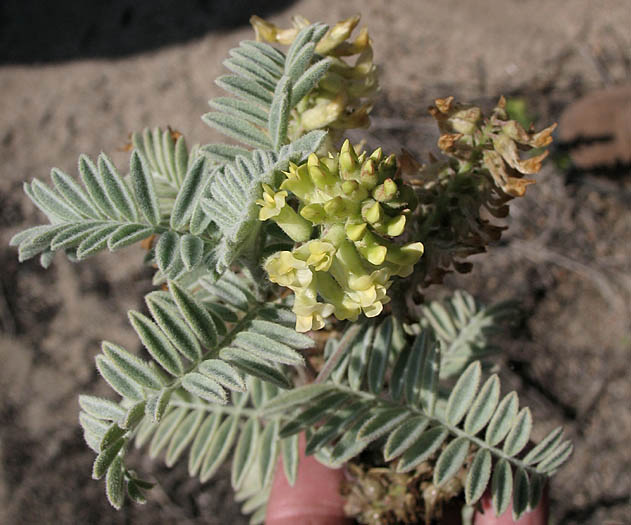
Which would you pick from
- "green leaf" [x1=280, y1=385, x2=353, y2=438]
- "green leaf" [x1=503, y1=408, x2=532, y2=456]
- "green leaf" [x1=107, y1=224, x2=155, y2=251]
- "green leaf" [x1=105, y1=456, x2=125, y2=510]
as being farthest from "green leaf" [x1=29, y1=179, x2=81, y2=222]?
"green leaf" [x1=503, y1=408, x2=532, y2=456]

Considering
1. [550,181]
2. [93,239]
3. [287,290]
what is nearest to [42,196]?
[93,239]

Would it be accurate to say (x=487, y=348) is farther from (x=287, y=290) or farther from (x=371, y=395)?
(x=287, y=290)

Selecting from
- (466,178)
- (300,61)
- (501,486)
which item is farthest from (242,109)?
(501,486)

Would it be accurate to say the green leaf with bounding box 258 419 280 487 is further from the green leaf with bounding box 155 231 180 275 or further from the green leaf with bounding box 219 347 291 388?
the green leaf with bounding box 155 231 180 275

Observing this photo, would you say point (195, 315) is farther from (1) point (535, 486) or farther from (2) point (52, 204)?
(1) point (535, 486)

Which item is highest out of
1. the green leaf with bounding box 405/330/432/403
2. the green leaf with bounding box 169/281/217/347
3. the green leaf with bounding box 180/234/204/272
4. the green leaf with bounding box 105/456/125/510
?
the green leaf with bounding box 180/234/204/272
